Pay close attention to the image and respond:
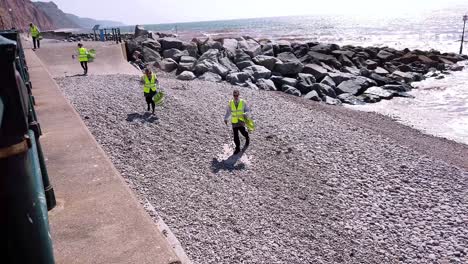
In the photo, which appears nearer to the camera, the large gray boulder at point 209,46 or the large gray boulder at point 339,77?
the large gray boulder at point 339,77

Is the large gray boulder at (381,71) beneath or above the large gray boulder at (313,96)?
above

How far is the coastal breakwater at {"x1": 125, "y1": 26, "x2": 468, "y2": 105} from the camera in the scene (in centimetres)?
1912

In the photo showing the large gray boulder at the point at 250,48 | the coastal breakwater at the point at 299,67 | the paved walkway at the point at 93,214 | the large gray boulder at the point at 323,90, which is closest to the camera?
the paved walkway at the point at 93,214

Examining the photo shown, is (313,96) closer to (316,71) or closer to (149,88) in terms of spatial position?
(316,71)

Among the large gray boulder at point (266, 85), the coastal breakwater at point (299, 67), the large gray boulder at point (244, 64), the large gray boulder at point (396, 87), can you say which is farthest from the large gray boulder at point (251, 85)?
the large gray boulder at point (396, 87)

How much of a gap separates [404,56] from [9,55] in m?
31.8

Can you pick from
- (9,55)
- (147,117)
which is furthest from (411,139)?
(9,55)

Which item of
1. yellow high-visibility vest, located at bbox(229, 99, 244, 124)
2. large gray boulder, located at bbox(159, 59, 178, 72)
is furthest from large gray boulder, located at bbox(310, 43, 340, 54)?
yellow high-visibility vest, located at bbox(229, 99, 244, 124)

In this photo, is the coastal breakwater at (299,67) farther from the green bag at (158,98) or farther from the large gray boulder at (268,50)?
the green bag at (158,98)

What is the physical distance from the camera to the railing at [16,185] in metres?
1.23

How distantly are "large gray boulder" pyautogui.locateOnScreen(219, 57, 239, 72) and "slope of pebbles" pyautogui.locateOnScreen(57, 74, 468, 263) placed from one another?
8.75 meters

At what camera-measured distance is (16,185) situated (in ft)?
4.05

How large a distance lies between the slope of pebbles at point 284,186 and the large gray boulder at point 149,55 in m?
9.69

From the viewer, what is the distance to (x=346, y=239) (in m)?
6.28
